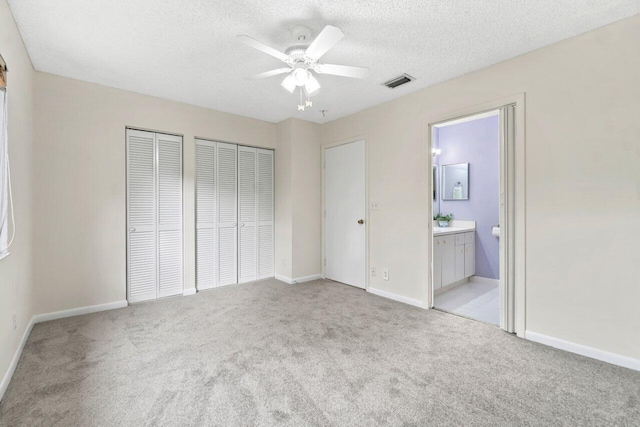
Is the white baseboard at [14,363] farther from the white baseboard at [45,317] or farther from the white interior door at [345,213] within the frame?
the white interior door at [345,213]

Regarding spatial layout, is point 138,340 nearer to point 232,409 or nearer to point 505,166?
point 232,409

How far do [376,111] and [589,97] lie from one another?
6.98 feet

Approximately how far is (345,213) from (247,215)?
57.3 inches

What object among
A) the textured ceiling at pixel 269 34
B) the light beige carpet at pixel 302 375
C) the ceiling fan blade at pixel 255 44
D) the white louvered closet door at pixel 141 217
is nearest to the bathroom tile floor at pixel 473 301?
the light beige carpet at pixel 302 375

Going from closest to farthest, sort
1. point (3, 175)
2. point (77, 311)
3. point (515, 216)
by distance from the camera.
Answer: point (3, 175) < point (515, 216) < point (77, 311)

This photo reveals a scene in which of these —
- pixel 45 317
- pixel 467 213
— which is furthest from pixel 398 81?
pixel 45 317

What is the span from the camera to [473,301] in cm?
367

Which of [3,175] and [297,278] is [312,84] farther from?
[297,278]

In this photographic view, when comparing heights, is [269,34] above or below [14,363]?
above

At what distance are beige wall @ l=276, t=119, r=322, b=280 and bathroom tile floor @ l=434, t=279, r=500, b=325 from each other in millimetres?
1915

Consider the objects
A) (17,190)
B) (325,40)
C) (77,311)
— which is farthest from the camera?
(77,311)

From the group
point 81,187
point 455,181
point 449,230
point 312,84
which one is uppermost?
point 312,84

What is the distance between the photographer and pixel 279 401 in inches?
69.6

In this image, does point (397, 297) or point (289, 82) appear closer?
point (289, 82)
